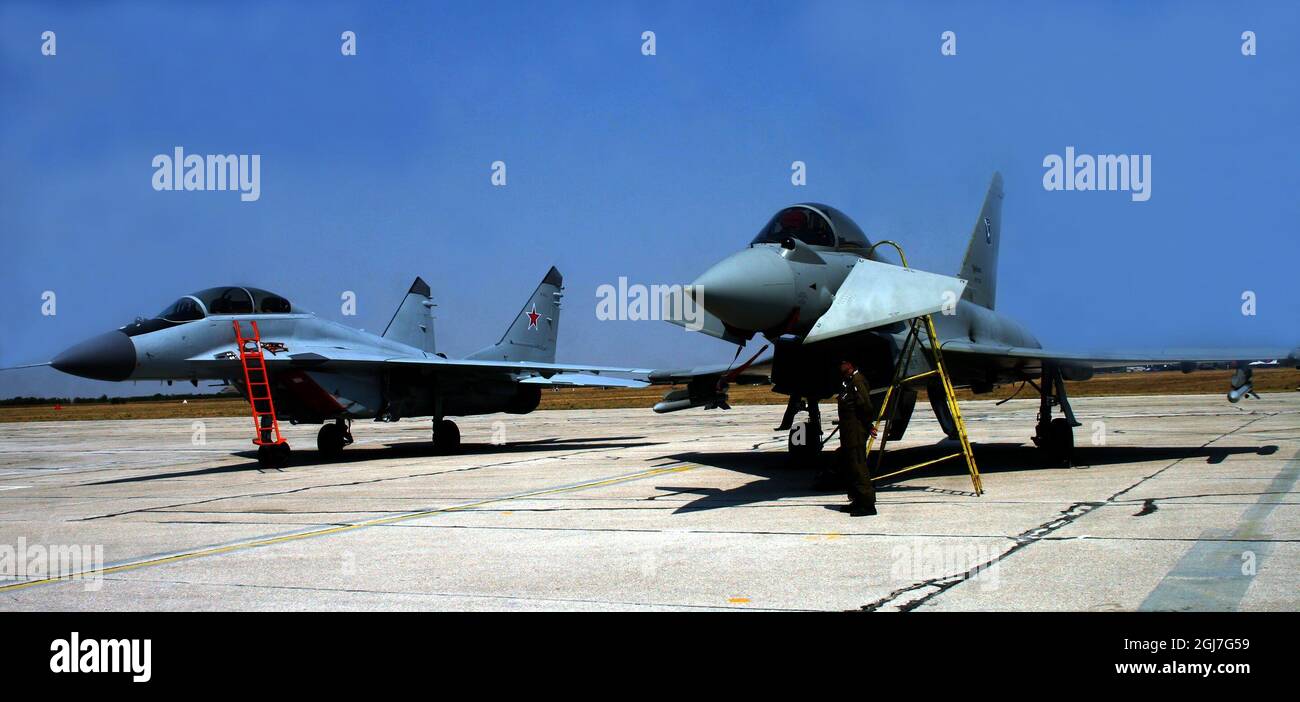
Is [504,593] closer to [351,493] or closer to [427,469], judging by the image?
[351,493]

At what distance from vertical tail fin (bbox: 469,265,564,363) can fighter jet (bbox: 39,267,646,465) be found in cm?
286

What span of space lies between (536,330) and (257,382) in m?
10.2

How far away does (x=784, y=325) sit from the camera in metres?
10.1

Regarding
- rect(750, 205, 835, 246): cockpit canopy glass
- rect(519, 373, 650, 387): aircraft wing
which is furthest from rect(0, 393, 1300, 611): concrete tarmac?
rect(519, 373, 650, 387): aircraft wing

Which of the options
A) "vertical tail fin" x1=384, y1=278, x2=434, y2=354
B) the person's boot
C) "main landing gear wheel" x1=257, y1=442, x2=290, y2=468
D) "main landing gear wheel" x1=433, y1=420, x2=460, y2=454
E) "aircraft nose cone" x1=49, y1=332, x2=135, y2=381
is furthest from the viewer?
"vertical tail fin" x1=384, y1=278, x2=434, y2=354

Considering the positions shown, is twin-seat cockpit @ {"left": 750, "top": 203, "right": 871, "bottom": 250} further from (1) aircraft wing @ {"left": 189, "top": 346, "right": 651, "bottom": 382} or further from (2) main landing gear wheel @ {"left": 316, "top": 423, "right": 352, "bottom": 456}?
(2) main landing gear wheel @ {"left": 316, "top": 423, "right": 352, "bottom": 456}

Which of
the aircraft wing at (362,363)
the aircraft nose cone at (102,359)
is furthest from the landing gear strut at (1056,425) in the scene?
the aircraft nose cone at (102,359)

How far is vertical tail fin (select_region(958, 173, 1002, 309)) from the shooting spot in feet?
53.3

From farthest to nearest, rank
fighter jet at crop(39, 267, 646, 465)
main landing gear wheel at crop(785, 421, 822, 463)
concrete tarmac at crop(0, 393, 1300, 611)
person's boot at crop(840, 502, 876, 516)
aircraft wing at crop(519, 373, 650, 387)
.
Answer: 1. aircraft wing at crop(519, 373, 650, 387)
2. fighter jet at crop(39, 267, 646, 465)
3. main landing gear wheel at crop(785, 421, 822, 463)
4. person's boot at crop(840, 502, 876, 516)
5. concrete tarmac at crop(0, 393, 1300, 611)

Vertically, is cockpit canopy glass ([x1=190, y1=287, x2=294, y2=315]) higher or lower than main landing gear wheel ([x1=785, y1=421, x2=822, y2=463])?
higher

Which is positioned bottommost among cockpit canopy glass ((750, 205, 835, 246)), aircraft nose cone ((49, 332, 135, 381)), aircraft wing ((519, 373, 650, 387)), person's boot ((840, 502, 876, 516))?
person's boot ((840, 502, 876, 516))

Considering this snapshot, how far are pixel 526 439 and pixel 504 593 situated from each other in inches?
792

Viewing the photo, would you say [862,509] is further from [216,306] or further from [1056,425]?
[216,306]
